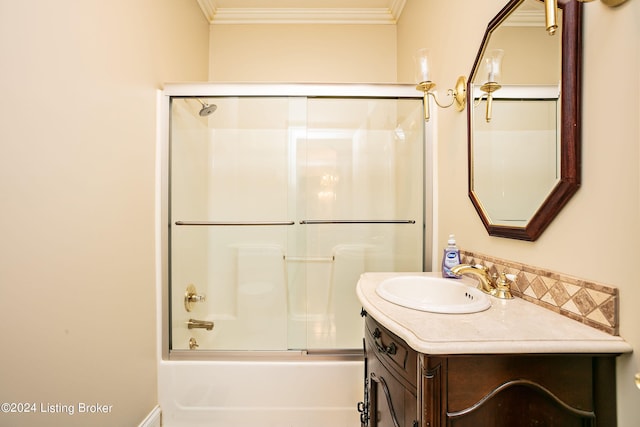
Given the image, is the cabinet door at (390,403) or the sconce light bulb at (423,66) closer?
the cabinet door at (390,403)

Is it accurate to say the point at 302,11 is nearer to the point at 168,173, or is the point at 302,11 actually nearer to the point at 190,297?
the point at 168,173

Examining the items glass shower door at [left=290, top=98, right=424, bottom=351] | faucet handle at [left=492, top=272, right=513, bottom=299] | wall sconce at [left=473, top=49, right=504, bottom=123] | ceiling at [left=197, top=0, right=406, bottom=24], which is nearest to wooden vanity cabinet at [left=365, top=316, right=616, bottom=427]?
faucet handle at [left=492, top=272, right=513, bottom=299]

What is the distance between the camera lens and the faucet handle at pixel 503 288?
0.93 m

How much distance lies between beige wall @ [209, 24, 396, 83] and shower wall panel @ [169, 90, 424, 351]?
0.87 metres

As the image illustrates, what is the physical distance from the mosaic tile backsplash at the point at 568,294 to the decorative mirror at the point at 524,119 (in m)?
0.13

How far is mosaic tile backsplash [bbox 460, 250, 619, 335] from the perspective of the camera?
0.67 metres

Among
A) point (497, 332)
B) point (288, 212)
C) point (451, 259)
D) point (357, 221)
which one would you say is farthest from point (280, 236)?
point (497, 332)

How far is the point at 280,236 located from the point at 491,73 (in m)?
1.36

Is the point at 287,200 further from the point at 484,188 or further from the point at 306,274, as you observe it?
the point at 484,188

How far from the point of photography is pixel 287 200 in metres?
1.78

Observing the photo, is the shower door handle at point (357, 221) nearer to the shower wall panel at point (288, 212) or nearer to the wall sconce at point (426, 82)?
the shower wall panel at point (288, 212)

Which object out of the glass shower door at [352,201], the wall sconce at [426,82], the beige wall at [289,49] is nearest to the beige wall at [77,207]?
the glass shower door at [352,201]

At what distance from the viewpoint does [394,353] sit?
77cm

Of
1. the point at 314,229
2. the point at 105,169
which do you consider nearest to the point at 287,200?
the point at 314,229
